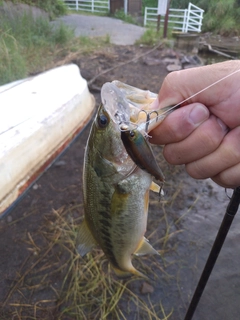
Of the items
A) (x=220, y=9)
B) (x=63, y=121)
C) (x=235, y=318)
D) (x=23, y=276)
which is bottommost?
(x=235, y=318)

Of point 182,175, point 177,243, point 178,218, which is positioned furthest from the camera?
point 182,175

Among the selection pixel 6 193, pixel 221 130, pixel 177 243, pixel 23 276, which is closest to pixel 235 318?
pixel 177 243

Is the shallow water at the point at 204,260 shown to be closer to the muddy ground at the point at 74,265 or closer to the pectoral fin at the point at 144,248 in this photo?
the muddy ground at the point at 74,265

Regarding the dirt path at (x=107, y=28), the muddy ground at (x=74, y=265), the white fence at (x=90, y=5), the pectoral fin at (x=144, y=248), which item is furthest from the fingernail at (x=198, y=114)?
the white fence at (x=90, y=5)

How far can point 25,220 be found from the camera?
328 cm

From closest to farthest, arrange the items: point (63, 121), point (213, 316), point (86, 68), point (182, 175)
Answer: point (213, 316) < point (182, 175) < point (63, 121) < point (86, 68)

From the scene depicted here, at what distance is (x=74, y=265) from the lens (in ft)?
9.28

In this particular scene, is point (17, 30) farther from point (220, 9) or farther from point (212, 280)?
point (212, 280)

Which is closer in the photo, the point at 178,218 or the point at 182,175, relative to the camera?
the point at 178,218

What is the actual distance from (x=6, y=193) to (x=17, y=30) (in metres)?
6.17

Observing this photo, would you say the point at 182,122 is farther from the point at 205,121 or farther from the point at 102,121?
the point at 102,121

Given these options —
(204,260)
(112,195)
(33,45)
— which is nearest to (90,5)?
(33,45)

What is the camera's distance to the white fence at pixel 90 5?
42.1ft

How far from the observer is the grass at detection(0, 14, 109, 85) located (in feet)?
19.0
